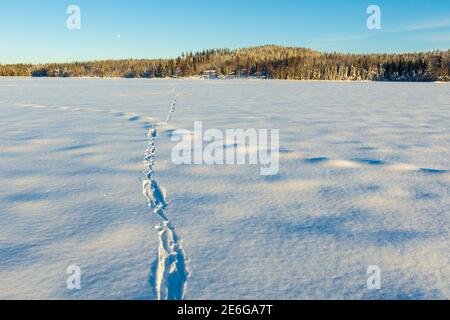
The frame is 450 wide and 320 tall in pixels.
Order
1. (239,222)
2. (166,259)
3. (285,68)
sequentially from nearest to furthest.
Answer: (166,259) < (239,222) < (285,68)

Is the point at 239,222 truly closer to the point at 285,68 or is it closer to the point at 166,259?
the point at 166,259

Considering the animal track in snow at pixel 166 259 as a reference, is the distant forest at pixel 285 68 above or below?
above

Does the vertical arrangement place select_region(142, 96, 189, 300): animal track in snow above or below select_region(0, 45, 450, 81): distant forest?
below

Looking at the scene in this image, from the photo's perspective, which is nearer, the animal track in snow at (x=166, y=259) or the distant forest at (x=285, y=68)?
the animal track in snow at (x=166, y=259)

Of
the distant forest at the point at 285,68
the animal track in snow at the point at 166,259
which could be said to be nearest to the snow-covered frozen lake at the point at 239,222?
the animal track in snow at the point at 166,259

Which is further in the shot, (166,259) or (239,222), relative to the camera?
(239,222)

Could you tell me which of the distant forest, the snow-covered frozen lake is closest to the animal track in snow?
the snow-covered frozen lake

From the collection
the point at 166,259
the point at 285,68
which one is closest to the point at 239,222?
the point at 166,259

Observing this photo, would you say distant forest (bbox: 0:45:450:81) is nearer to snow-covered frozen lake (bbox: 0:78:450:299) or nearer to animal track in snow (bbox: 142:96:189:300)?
snow-covered frozen lake (bbox: 0:78:450:299)

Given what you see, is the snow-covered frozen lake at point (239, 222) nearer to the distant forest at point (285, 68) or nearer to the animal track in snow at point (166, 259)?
the animal track in snow at point (166, 259)
